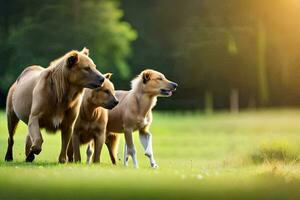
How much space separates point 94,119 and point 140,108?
66 cm

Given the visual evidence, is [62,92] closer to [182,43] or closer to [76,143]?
[76,143]

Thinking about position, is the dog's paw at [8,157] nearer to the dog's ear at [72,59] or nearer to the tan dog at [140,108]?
the tan dog at [140,108]

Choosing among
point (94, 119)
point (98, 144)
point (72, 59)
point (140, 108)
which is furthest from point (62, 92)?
point (140, 108)

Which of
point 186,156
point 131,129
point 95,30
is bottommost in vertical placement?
point 186,156

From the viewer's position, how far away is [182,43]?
31.5 metres

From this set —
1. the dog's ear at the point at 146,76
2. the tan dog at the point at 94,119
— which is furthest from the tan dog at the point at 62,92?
the dog's ear at the point at 146,76


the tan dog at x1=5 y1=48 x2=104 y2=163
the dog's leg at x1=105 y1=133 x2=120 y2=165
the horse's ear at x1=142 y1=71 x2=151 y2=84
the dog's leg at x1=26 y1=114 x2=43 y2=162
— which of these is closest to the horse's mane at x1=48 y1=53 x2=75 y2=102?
the tan dog at x1=5 y1=48 x2=104 y2=163

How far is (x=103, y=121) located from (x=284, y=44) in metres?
23.1

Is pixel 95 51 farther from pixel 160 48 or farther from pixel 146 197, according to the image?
pixel 146 197

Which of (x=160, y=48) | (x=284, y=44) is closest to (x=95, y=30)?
(x=160, y=48)

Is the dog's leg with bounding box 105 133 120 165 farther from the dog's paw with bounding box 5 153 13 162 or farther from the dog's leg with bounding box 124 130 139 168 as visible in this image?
the dog's paw with bounding box 5 153 13 162

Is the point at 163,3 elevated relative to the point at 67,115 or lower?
elevated

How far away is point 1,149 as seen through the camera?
1241 cm

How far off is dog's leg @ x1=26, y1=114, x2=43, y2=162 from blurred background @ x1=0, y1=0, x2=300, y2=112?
17.4 meters
